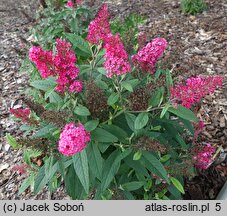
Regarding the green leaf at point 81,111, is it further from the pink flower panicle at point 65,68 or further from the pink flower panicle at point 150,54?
the pink flower panicle at point 150,54

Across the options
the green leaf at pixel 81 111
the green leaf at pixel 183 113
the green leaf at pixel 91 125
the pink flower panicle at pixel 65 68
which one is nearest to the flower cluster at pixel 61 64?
the pink flower panicle at pixel 65 68

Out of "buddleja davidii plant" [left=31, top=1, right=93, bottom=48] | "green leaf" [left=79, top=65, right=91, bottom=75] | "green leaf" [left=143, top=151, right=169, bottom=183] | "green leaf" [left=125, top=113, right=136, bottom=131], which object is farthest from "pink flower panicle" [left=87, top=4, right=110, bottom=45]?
"buddleja davidii plant" [left=31, top=1, right=93, bottom=48]

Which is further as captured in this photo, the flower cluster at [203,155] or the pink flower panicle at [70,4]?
the pink flower panicle at [70,4]

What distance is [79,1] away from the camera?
3418 mm

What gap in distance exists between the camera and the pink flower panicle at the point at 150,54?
2.08m

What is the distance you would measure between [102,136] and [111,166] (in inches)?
10.0

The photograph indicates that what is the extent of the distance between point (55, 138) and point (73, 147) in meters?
0.42

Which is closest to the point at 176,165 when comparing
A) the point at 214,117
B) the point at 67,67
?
the point at 67,67

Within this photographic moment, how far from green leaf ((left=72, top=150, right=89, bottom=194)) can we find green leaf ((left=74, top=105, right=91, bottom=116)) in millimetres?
231

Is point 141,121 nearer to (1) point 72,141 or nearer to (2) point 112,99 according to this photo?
(2) point 112,99

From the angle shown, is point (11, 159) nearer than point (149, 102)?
No

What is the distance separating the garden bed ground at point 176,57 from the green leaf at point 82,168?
2.71ft

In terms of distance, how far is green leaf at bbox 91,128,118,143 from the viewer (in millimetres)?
2051

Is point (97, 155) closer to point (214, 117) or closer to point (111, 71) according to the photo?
point (111, 71)
